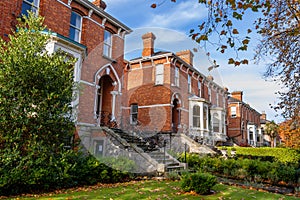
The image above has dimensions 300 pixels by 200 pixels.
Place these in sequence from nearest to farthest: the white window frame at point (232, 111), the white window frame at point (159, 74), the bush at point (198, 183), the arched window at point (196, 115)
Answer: the bush at point (198, 183)
the white window frame at point (159, 74)
the arched window at point (196, 115)
the white window frame at point (232, 111)

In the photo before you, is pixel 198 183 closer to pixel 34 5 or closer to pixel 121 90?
pixel 121 90

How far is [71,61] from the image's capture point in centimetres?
893

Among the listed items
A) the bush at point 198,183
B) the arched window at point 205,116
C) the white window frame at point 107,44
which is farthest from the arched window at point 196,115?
the bush at point 198,183

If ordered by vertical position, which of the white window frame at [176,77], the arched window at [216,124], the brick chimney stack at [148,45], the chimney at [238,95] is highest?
the brick chimney stack at [148,45]

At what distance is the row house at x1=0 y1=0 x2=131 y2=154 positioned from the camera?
10635 millimetres

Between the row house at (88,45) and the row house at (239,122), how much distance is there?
26371 millimetres

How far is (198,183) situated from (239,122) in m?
33.3

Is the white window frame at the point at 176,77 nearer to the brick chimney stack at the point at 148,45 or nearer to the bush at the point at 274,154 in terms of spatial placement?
the brick chimney stack at the point at 148,45

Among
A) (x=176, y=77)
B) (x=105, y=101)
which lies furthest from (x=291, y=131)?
Answer: (x=176, y=77)

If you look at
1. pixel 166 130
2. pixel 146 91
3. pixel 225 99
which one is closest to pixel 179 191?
pixel 166 130

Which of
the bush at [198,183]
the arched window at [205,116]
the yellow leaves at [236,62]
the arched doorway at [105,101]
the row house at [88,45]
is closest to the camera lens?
the yellow leaves at [236,62]

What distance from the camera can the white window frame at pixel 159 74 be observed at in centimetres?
2153

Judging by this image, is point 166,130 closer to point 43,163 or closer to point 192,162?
point 192,162

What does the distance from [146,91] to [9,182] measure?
1584 cm
